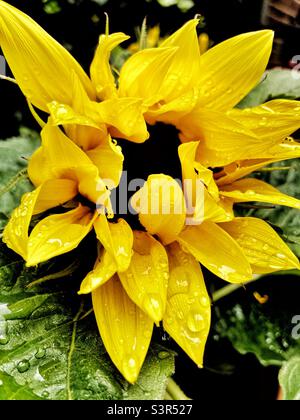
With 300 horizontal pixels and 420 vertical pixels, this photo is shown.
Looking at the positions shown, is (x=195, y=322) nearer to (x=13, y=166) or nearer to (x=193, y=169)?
(x=193, y=169)

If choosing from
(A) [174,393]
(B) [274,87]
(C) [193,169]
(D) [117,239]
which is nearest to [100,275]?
(D) [117,239]

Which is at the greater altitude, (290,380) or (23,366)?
(23,366)

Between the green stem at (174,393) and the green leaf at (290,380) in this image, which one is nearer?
the green leaf at (290,380)

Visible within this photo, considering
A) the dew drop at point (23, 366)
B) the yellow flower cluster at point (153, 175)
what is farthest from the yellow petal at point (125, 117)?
the dew drop at point (23, 366)

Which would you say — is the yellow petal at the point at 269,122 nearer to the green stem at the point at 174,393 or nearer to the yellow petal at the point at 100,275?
the yellow petal at the point at 100,275

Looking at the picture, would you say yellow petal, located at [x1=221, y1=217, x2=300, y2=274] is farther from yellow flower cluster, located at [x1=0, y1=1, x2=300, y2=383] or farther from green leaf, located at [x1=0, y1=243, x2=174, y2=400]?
green leaf, located at [x1=0, y1=243, x2=174, y2=400]

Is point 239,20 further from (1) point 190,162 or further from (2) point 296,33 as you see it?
(1) point 190,162
